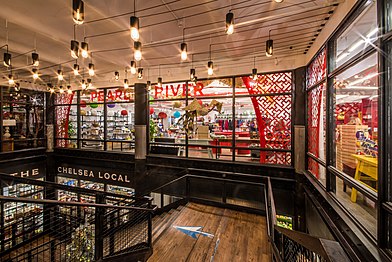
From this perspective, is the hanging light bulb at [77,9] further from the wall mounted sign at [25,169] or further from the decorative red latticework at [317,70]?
the wall mounted sign at [25,169]

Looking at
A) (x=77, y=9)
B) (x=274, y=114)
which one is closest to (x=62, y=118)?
(x=77, y=9)

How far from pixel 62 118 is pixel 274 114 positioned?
30.0ft

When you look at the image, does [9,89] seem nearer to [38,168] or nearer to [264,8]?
[38,168]

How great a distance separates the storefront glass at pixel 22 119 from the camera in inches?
301

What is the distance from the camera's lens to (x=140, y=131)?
7.02 m

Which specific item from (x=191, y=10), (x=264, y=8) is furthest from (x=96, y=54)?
(x=264, y=8)

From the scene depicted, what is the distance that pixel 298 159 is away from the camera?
16.5 ft

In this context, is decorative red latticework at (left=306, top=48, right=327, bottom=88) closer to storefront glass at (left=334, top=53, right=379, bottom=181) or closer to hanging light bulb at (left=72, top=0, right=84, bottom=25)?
storefront glass at (left=334, top=53, right=379, bottom=181)

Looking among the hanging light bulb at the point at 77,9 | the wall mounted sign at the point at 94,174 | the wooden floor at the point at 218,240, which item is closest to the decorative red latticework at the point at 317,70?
the wooden floor at the point at 218,240

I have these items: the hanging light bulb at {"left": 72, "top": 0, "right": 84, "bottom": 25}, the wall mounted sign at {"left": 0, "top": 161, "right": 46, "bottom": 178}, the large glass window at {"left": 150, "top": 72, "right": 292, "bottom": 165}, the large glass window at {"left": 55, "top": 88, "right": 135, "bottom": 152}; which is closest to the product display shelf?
the large glass window at {"left": 150, "top": 72, "right": 292, "bottom": 165}

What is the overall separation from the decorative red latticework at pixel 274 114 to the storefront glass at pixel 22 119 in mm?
9199

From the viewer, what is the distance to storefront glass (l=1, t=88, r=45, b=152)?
7.64m

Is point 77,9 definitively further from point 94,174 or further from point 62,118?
point 62,118

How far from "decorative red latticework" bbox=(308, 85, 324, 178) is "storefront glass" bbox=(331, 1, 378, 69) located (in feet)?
2.98
